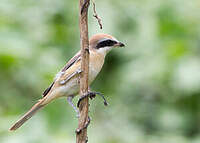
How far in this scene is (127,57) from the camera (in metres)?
6.40

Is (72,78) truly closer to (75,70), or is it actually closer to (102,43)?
(75,70)

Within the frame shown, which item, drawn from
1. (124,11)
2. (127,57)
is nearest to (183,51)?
(127,57)

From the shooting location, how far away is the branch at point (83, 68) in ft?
9.46

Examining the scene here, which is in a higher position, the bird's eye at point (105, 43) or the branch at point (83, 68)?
the bird's eye at point (105, 43)

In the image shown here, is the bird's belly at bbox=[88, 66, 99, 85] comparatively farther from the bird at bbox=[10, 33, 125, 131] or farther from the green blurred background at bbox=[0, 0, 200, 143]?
the green blurred background at bbox=[0, 0, 200, 143]

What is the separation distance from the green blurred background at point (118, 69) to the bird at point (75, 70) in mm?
754

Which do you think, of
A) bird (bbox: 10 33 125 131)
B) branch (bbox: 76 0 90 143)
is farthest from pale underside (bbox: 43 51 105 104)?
branch (bbox: 76 0 90 143)

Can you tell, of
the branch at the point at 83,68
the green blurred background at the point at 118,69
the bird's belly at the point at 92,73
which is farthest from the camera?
the green blurred background at the point at 118,69

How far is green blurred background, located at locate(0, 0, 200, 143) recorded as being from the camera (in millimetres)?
5238

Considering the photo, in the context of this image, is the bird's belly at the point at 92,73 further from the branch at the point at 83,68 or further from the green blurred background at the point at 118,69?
the green blurred background at the point at 118,69

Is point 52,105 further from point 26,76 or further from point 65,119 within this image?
point 26,76

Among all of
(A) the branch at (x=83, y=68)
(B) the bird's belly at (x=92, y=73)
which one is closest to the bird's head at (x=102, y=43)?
(B) the bird's belly at (x=92, y=73)

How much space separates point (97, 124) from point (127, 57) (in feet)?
4.27

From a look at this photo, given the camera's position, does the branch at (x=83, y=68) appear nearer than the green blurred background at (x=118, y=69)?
Yes
